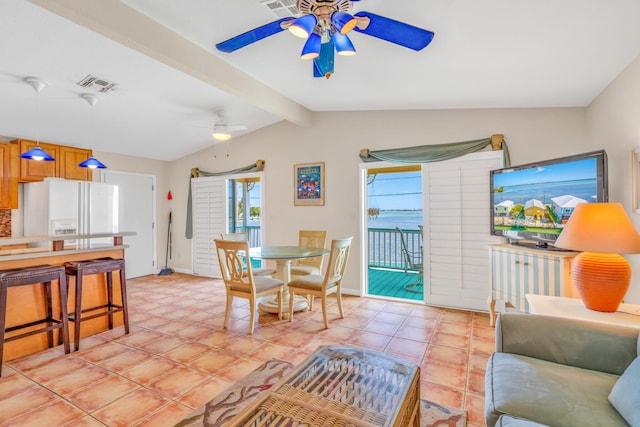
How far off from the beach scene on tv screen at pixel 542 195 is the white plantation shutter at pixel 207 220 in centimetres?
438

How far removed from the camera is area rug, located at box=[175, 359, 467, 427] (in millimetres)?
1816

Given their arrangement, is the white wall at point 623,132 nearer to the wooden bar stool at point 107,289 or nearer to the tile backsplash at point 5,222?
the wooden bar stool at point 107,289

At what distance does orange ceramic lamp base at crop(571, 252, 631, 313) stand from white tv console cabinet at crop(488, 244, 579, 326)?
692mm

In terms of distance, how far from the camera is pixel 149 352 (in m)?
2.74

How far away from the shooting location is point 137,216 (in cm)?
583

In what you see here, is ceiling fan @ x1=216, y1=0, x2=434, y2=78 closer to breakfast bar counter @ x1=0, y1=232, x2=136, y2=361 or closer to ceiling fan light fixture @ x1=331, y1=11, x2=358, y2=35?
ceiling fan light fixture @ x1=331, y1=11, x2=358, y2=35

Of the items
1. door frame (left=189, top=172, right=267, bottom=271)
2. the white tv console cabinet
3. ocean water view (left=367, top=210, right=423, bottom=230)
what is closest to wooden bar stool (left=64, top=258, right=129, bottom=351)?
door frame (left=189, top=172, right=267, bottom=271)

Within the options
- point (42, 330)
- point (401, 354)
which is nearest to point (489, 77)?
point (401, 354)

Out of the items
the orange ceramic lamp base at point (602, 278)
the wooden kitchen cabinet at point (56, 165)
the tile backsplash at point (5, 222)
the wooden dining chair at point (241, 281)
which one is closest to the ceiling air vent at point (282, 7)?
the wooden dining chair at point (241, 281)

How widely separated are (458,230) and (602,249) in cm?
206

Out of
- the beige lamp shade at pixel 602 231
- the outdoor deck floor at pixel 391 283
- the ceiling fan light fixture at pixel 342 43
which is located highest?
the ceiling fan light fixture at pixel 342 43

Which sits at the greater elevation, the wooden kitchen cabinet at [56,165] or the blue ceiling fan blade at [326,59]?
the blue ceiling fan blade at [326,59]

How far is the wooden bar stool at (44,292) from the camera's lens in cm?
238

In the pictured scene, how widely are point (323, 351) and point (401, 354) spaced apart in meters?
1.15
